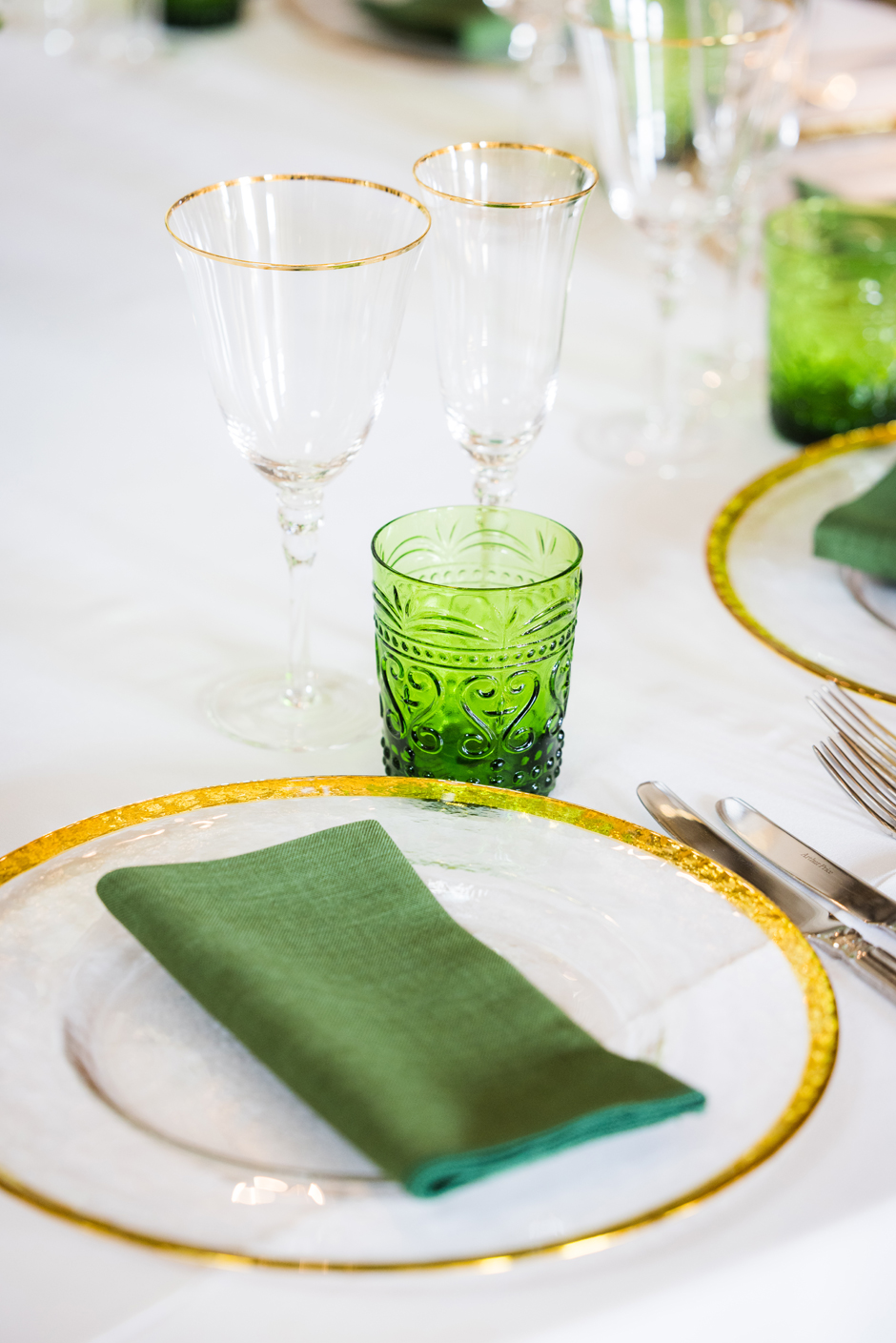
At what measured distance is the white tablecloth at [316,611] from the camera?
0.43 metres

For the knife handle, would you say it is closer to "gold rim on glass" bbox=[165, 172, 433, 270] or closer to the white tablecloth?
the white tablecloth

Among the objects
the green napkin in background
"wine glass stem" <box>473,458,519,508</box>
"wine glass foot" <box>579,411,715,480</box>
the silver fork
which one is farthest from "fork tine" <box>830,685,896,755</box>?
the green napkin in background

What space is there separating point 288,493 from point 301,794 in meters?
0.17

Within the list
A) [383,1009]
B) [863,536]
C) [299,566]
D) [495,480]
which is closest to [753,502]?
[863,536]

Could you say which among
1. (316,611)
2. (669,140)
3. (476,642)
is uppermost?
(669,140)

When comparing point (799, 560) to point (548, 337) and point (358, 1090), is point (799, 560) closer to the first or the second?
point (548, 337)

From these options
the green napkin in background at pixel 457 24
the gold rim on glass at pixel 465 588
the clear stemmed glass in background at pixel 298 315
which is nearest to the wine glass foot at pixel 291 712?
the clear stemmed glass in background at pixel 298 315

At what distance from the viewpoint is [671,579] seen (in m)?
0.91

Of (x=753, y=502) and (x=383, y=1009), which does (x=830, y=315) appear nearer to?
(x=753, y=502)

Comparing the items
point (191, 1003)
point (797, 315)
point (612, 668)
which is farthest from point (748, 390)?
point (191, 1003)

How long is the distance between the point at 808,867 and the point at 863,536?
290 millimetres

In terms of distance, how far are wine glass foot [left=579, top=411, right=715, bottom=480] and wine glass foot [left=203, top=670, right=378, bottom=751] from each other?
0.36m

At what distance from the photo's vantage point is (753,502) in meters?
0.95

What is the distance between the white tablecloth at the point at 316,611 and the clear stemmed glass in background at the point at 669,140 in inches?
2.1
